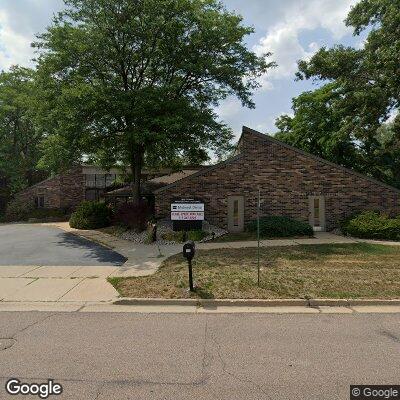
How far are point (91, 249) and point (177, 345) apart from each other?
10.5m

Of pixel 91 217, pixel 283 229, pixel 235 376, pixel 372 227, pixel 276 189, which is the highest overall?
pixel 276 189

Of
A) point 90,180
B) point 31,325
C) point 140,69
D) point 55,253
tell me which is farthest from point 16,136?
point 31,325

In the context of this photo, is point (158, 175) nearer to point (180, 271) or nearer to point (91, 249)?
point (91, 249)

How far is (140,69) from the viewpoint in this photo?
20.9 m

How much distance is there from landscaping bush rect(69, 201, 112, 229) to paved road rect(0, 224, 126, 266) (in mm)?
4842

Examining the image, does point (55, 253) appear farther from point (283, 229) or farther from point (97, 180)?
point (97, 180)

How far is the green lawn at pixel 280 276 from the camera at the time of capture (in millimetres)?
8172

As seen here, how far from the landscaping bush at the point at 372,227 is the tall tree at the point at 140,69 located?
9298 millimetres

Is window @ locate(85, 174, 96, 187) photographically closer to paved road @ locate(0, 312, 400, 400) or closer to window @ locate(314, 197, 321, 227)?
window @ locate(314, 197, 321, 227)

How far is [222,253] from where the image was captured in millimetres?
13102

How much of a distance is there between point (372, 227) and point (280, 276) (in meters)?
9.65

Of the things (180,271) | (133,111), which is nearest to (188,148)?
(133,111)

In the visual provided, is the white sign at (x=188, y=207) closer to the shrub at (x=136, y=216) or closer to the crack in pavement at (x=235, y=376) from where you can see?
the shrub at (x=136, y=216)

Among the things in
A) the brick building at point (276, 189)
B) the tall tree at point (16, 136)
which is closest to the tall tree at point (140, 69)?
the brick building at point (276, 189)
